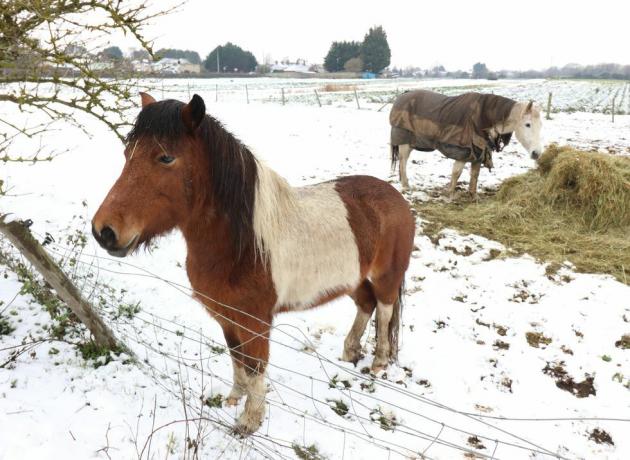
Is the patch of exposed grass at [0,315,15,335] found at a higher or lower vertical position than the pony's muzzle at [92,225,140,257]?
lower

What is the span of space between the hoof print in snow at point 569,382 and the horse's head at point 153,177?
3322 millimetres

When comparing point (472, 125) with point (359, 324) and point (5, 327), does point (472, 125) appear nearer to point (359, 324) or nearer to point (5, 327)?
point (359, 324)

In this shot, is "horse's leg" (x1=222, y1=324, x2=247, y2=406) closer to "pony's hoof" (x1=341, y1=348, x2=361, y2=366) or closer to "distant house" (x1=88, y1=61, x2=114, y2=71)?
"pony's hoof" (x1=341, y1=348, x2=361, y2=366)

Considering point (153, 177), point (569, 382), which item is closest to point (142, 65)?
point (153, 177)

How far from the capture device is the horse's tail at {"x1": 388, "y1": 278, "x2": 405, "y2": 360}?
3.38 meters

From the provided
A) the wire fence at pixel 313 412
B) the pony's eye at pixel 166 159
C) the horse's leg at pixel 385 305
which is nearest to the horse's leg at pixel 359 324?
the horse's leg at pixel 385 305

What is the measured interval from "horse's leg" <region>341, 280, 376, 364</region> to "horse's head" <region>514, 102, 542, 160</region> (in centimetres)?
515

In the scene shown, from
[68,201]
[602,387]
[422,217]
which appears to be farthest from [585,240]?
[68,201]

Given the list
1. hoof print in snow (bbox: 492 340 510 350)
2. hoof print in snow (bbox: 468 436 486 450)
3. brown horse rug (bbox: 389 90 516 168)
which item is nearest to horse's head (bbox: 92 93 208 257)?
hoof print in snow (bbox: 468 436 486 450)

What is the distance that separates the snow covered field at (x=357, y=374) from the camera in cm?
227

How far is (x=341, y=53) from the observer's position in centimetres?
6931

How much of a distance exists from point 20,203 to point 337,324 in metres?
5.09

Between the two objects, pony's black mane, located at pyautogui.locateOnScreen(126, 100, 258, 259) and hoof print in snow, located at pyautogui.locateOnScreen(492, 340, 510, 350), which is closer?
pony's black mane, located at pyautogui.locateOnScreen(126, 100, 258, 259)

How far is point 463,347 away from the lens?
357cm
